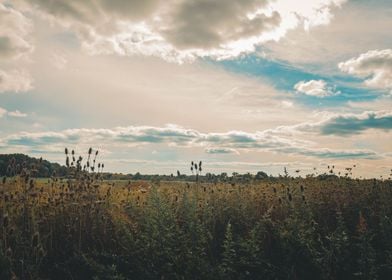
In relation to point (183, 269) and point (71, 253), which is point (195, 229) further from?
point (71, 253)

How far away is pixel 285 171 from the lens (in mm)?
9156

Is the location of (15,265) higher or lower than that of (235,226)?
lower

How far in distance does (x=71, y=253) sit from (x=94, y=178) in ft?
5.09

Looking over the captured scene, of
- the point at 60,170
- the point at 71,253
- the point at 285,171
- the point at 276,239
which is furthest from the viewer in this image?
the point at 285,171

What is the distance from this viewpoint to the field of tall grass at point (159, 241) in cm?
540

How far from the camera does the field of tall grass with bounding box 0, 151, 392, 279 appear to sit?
540cm

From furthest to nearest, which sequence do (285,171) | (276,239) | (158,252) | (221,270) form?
(285,171), (276,239), (158,252), (221,270)

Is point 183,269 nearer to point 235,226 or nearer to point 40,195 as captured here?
point 235,226

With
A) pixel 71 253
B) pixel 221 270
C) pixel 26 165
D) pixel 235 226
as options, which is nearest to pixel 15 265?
pixel 71 253

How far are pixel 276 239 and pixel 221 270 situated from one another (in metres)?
1.82

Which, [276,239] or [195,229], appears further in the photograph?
[276,239]

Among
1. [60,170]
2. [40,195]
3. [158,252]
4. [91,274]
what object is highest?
[60,170]

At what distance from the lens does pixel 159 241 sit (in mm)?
5543

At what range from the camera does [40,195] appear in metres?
7.00
